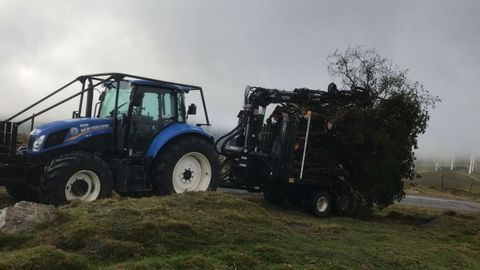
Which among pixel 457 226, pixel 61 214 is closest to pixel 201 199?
pixel 61 214

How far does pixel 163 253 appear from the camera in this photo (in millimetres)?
6426

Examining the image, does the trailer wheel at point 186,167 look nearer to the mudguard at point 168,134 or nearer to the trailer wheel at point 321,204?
the mudguard at point 168,134

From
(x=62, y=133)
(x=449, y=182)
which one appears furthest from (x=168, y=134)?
(x=449, y=182)

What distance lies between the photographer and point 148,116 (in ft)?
37.1

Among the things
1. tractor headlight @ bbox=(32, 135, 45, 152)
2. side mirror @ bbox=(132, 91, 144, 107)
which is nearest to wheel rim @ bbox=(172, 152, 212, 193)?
side mirror @ bbox=(132, 91, 144, 107)

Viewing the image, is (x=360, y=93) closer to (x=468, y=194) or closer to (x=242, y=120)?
(x=242, y=120)

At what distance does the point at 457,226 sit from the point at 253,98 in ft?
18.6

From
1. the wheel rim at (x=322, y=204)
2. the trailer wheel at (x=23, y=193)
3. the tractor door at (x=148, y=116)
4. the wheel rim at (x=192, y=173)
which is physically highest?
the tractor door at (x=148, y=116)

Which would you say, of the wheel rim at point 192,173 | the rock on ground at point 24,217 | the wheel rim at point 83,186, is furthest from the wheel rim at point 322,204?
the rock on ground at point 24,217

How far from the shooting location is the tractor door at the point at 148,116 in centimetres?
1100

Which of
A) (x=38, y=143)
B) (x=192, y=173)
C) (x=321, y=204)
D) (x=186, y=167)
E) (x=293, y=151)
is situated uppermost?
(x=293, y=151)

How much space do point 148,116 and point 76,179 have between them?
2334 mm

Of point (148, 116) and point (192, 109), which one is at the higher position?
point (192, 109)

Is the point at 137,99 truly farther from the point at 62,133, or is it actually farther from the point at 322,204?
the point at 322,204
